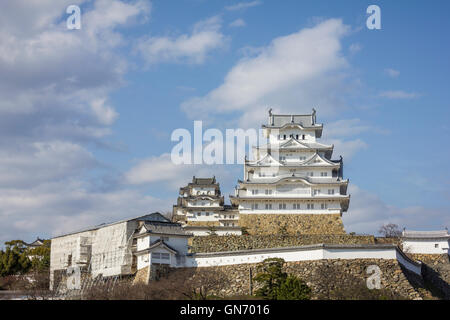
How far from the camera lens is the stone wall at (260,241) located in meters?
44.1

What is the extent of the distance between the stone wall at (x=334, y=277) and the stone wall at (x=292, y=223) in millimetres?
14095

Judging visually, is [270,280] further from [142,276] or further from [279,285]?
[142,276]

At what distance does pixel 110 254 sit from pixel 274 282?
12.8 metres

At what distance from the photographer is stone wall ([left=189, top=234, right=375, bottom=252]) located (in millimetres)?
44094

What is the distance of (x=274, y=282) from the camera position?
3177 centimetres

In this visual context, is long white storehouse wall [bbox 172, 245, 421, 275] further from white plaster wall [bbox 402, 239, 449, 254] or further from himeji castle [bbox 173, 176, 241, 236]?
himeji castle [bbox 173, 176, 241, 236]

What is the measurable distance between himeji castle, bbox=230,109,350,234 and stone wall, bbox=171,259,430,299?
14.1 meters

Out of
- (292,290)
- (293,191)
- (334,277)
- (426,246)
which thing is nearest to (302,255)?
Result: (334,277)

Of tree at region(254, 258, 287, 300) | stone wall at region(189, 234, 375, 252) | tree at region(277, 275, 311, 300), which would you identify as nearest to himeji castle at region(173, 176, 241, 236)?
stone wall at region(189, 234, 375, 252)

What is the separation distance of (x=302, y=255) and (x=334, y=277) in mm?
2301

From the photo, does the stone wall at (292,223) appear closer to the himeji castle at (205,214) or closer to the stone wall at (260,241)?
the himeji castle at (205,214)

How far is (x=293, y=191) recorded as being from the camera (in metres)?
51.1

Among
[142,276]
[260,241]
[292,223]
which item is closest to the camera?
[142,276]
